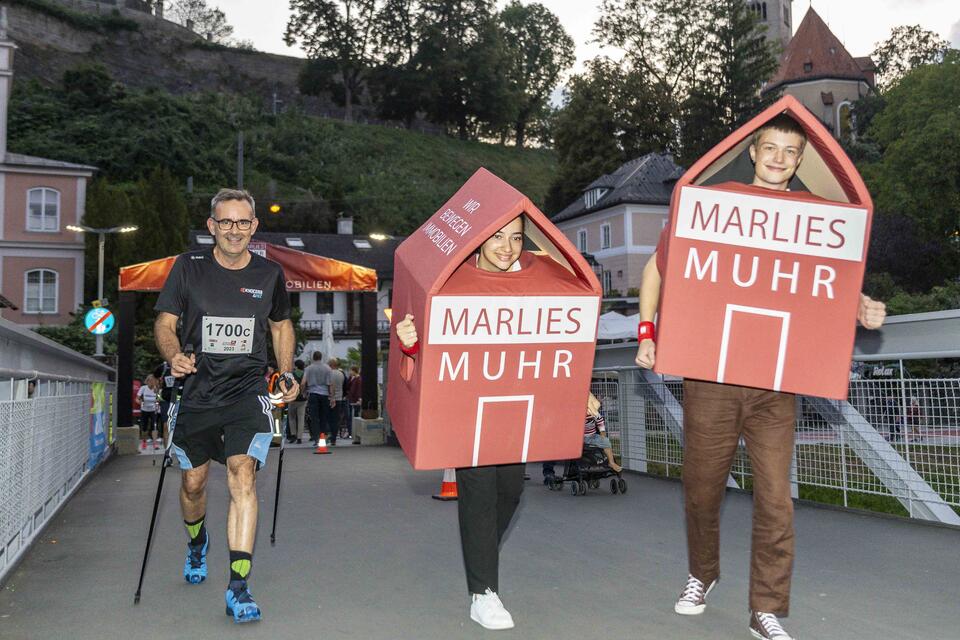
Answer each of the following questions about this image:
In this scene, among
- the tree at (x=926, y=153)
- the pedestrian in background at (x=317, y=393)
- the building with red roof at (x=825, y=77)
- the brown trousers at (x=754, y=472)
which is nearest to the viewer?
the brown trousers at (x=754, y=472)

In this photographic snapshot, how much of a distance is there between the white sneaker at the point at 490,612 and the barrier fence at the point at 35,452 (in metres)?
2.76

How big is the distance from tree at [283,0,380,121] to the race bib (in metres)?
92.0

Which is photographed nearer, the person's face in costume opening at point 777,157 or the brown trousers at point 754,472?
the brown trousers at point 754,472

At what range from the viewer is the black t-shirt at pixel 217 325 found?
5.43 meters

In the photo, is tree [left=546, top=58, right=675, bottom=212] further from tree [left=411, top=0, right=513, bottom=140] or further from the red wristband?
the red wristband

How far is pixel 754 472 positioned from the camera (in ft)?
15.4

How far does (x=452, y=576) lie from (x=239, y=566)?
1.45 metres

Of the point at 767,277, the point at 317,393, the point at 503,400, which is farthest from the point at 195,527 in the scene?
the point at 317,393

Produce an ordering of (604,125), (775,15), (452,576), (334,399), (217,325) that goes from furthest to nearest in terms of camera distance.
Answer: (775,15)
(604,125)
(334,399)
(452,576)
(217,325)

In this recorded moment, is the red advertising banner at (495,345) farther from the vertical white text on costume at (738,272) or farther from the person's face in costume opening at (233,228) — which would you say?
the person's face in costume opening at (233,228)

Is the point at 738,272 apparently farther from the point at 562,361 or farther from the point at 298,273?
the point at 298,273

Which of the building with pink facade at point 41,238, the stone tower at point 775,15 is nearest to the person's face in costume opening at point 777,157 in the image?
the building with pink facade at point 41,238

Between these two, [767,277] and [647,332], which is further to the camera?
[647,332]

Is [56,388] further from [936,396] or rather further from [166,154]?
[166,154]
